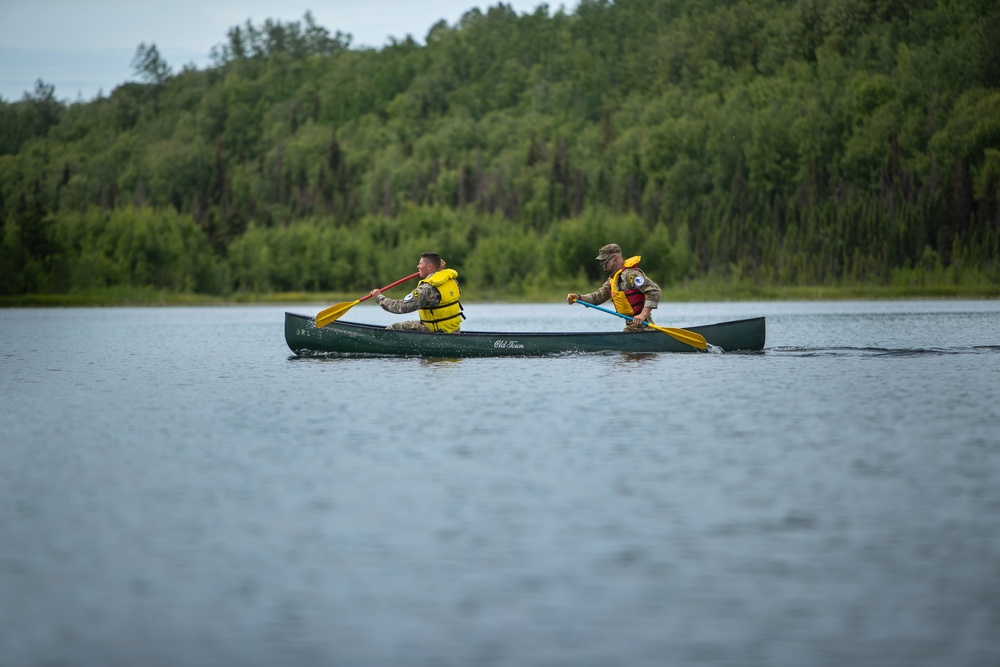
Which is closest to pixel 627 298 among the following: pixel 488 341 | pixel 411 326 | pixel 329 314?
pixel 488 341

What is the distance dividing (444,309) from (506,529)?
1596 cm

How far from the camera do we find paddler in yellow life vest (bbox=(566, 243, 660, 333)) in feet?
83.0

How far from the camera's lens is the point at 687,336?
995 inches

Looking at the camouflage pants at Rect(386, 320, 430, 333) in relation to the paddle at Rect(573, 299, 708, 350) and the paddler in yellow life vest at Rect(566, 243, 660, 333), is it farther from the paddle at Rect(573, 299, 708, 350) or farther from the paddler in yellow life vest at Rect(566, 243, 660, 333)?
the paddle at Rect(573, 299, 708, 350)

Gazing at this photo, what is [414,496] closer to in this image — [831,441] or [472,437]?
[472,437]

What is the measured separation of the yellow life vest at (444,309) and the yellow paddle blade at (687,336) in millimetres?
3706

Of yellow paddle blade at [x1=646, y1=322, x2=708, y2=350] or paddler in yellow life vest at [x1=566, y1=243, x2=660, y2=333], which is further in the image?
paddler in yellow life vest at [x1=566, y1=243, x2=660, y2=333]

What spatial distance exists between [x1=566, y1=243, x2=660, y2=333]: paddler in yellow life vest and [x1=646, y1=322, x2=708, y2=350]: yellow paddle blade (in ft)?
1.02

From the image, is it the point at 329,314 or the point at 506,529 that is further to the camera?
the point at 329,314

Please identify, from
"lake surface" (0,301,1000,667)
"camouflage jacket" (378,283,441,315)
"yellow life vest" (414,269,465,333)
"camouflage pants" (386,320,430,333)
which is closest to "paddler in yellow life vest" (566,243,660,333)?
"yellow life vest" (414,269,465,333)

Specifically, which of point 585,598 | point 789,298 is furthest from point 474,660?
point 789,298

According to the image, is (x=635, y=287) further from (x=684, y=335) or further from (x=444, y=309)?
(x=444, y=309)

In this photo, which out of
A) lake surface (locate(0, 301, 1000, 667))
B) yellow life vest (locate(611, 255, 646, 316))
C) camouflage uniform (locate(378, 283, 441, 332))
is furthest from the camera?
yellow life vest (locate(611, 255, 646, 316))

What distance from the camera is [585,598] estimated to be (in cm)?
725
